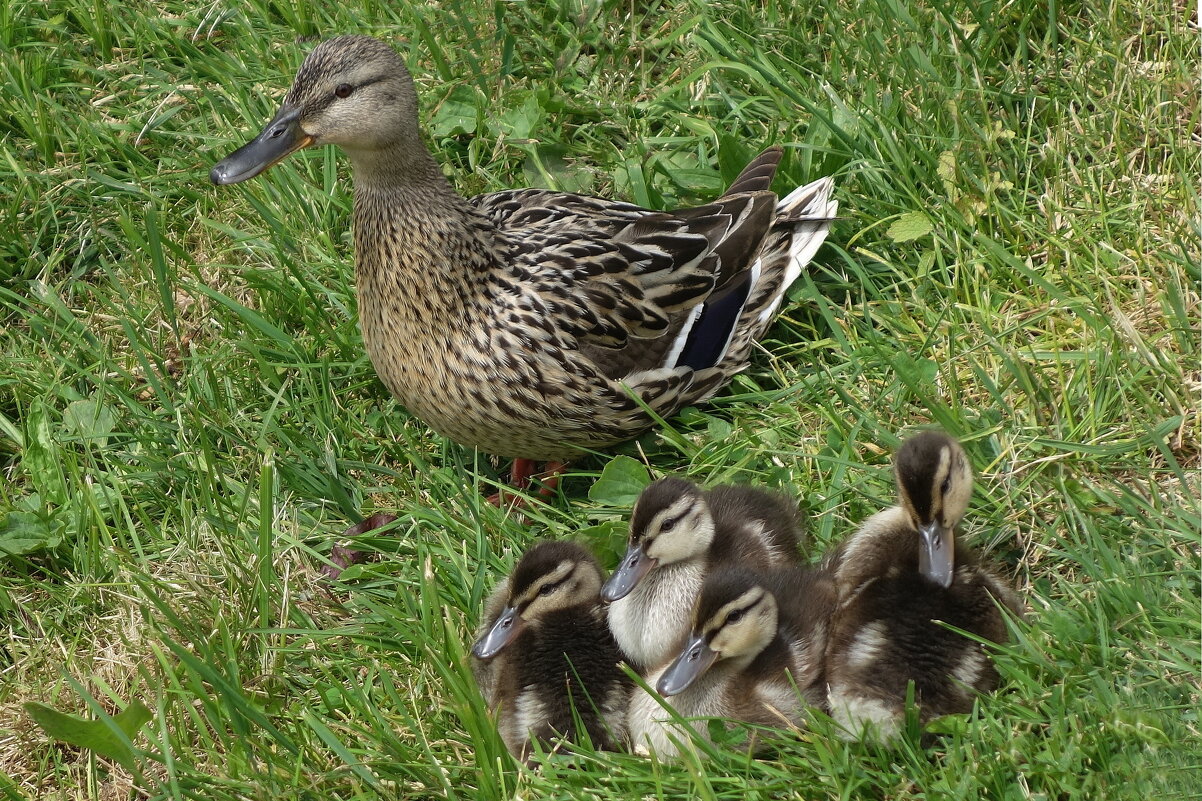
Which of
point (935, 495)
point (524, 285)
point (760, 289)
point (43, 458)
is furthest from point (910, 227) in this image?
point (43, 458)

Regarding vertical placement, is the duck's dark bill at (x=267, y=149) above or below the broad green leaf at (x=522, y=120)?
above

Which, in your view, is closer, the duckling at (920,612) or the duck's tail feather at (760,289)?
the duckling at (920,612)

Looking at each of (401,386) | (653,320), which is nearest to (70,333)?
(401,386)

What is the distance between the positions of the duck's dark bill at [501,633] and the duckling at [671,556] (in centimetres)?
25

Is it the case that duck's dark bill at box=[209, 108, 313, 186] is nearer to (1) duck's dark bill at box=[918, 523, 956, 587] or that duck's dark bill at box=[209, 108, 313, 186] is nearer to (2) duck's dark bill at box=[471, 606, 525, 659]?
(2) duck's dark bill at box=[471, 606, 525, 659]

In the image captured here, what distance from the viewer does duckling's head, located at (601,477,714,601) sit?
370cm

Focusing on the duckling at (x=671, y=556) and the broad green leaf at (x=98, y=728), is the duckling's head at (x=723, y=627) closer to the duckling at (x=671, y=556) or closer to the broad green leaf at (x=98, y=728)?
the duckling at (x=671, y=556)

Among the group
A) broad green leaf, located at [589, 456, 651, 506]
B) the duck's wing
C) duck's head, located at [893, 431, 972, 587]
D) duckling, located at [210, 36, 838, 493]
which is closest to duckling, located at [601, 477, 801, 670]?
duck's head, located at [893, 431, 972, 587]

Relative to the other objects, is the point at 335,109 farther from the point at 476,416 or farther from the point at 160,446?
the point at 160,446

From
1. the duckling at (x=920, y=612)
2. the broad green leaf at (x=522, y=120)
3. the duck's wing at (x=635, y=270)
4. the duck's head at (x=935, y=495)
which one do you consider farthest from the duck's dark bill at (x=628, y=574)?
the broad green leaf at (x=522, y=120)

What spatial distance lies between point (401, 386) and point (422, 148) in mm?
830

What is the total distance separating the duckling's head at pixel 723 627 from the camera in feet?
11.1

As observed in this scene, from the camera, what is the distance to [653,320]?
4801 millimetres

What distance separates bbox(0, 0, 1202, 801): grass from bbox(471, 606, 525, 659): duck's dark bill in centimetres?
13
